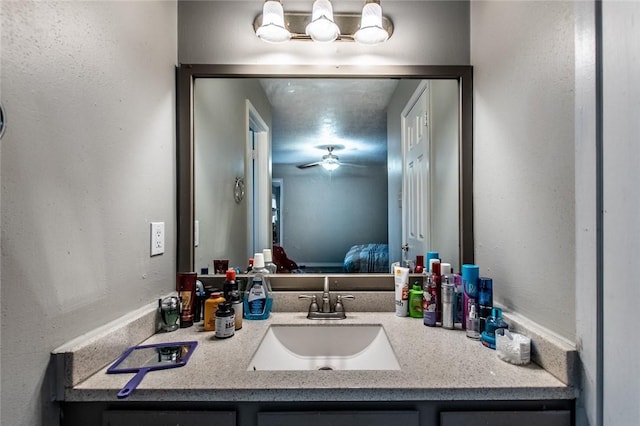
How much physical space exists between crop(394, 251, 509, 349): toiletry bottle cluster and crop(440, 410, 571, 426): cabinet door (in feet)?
0.69

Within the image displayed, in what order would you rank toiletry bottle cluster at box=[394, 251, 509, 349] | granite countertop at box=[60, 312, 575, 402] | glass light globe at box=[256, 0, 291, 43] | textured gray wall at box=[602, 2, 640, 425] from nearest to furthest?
textured gray wall at box=[602, 2, 640, 425] → granite countertop at box=[60, 312, 575, 402] → toiletry bottle cluster at box=[394, 251, 509, 349] → glass light globe at box=[256, 0, 291, 43]

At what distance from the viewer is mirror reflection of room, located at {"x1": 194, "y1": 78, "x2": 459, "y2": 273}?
4.41ft

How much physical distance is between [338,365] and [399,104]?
107 cm

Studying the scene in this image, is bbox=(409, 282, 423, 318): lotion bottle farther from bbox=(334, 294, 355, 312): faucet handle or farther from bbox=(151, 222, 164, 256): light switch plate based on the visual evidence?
bbox=(151, 222, 164, 256): light switch plate

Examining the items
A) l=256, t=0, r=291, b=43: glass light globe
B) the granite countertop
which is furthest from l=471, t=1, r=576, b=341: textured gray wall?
l=256, t=0, r=291, b=43: glass light globe

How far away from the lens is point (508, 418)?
0.76 m

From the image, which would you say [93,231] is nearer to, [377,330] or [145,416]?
[145,416]

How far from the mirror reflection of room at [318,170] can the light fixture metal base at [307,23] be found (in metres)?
0.17

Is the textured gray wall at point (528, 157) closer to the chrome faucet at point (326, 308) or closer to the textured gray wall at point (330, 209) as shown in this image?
the textured gray wall at point (330, 209)

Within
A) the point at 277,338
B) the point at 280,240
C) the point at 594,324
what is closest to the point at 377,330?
the point at 277,338

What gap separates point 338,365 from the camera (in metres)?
1.12

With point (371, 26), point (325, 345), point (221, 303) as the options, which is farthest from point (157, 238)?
point (371, 26)

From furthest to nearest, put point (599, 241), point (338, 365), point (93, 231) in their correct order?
point (338, 365)
point (93, 231)
point (599, 241)

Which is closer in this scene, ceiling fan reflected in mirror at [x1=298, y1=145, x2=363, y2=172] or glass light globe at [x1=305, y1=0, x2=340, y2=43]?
glass light globe at [x1=305, y1=0, x2=340, y2=43]
